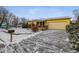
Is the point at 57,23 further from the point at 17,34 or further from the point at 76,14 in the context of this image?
the point at 17,34

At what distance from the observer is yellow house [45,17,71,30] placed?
2922mm

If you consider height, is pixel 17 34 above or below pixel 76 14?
below

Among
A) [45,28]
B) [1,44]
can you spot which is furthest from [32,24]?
[1,44]

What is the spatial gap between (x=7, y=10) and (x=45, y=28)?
35 cm

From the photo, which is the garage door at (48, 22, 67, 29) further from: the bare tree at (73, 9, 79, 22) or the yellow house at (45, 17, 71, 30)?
the bare tree at (73, 9, 79, 22)

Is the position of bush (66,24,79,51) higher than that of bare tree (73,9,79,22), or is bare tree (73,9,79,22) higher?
bare tree (73,9,79,22)

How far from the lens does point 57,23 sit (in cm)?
295

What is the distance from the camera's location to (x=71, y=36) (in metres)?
2.93

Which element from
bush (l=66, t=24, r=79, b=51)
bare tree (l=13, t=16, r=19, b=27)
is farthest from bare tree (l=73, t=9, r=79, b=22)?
bare tree (l=13, t=16, r=19, b=27)

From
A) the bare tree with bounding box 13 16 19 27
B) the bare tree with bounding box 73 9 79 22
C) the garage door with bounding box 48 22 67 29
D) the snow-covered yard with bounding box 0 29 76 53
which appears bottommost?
the snow-covered yard with bounding box 0 29 76 53

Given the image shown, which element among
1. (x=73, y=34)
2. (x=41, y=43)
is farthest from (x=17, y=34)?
(x=73, y=34)

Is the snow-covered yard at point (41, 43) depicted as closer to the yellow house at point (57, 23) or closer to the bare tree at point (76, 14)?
the yellow house at point (57, 23)

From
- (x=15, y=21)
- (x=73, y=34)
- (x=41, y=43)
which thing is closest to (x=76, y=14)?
(x=73, y=34)

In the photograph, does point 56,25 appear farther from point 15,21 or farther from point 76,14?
point 15,21
